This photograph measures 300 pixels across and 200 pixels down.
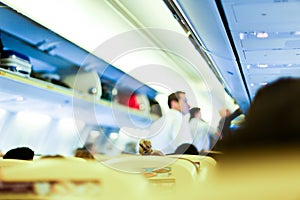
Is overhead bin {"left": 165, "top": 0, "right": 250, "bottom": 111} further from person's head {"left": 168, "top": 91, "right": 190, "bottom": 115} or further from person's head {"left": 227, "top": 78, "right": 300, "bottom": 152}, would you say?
person's head {"left": 227, "top": 78, "right": 300, "bottom": 152}

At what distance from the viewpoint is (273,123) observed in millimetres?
656

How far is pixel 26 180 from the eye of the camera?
534mm

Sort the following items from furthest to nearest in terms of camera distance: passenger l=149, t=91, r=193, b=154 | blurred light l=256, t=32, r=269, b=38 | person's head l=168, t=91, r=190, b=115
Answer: blurred light l=256, t=32, r=269, b=38 → person's head l=168, t=91, r=190, b=115 → passenger l=149, t=91, r=193, b=154

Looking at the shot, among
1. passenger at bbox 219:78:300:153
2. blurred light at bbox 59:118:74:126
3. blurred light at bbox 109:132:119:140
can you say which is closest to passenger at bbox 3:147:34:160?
passenger at bbox 219:78:300:153

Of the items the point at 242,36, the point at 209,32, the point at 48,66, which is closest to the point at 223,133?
the point at 209,32

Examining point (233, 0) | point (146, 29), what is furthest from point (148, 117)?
point (233, 0)

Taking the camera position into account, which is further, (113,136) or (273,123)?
(113,136)

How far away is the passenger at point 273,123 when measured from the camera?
25.5 inches

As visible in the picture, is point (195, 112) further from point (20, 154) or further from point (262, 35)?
point (262, 35)

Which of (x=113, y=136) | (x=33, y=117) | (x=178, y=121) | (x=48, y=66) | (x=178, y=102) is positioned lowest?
(x=178, y=121)

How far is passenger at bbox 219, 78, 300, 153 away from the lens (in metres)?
0.65

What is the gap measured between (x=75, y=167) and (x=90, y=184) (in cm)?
4

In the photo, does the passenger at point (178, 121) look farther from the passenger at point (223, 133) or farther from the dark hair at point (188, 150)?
the passenger at point (223, 133)

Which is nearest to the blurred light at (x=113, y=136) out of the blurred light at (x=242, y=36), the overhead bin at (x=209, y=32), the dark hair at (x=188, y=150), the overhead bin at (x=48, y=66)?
the overhead bin at (x=48, y=66)
